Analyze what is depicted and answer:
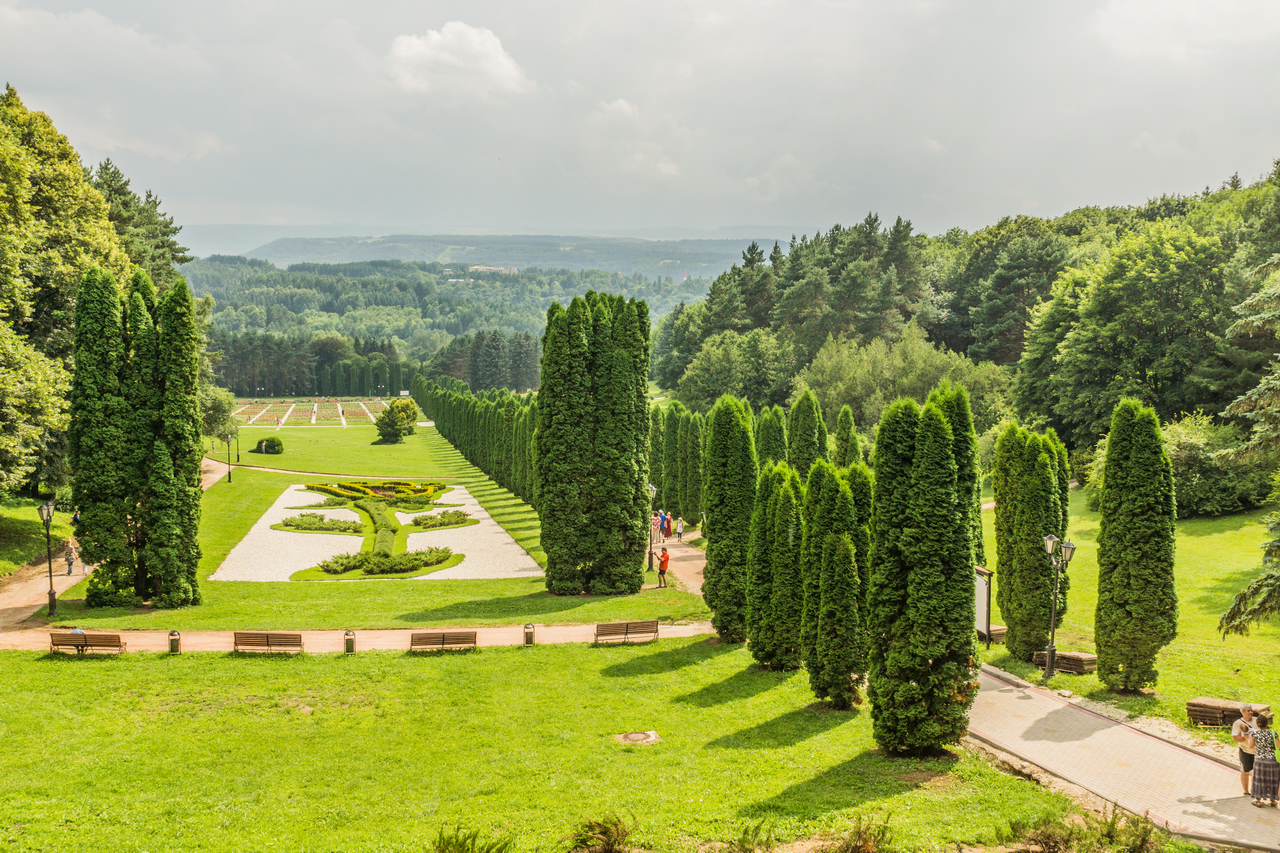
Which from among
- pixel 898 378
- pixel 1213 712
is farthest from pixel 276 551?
pixel 898 378

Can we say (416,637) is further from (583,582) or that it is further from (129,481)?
(129,481)

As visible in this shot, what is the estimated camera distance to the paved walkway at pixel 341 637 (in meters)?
21.4

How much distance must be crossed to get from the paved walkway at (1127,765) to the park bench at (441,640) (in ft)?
41.4

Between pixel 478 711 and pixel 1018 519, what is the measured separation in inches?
569

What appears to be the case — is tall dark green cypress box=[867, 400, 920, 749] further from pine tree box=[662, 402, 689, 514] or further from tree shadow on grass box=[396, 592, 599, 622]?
pine tree box=[662, 402, 689, 514]

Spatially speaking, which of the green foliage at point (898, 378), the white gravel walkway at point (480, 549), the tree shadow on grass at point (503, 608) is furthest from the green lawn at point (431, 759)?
the green foliage at point (898, 378)

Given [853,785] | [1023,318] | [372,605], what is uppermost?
[1023,318]

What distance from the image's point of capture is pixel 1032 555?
67.3 ft

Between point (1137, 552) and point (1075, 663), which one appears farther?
point (1075, 663)

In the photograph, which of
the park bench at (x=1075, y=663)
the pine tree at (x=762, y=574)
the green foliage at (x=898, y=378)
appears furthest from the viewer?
the green foliage at (x=898, y=378)

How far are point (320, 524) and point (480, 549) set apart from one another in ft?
35.3

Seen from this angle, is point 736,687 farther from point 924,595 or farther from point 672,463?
point 672,463

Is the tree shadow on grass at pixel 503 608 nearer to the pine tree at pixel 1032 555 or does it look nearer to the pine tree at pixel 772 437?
the pine tree at pixel 772 437

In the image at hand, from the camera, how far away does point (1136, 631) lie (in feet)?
56.6
